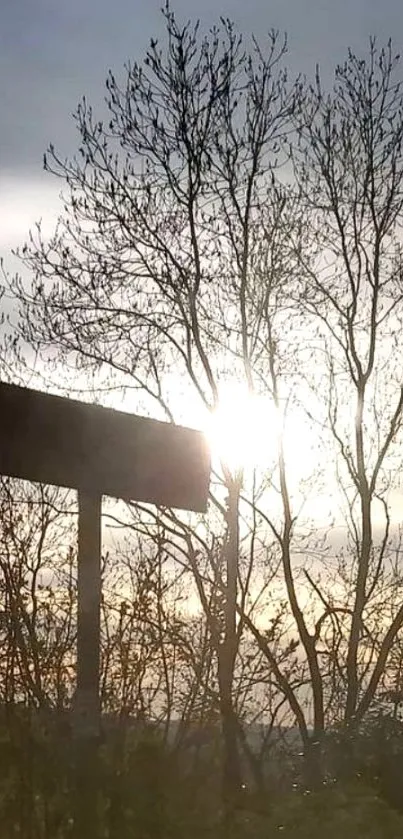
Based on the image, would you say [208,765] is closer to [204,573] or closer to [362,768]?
[362,768]

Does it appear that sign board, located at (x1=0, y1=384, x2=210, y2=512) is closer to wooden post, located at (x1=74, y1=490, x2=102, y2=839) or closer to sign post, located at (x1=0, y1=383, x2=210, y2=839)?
sign post, located at (x1=0, y1=383, x2=210, y2=839)

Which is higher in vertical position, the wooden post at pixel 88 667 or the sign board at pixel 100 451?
the sign board at pixel 100 451

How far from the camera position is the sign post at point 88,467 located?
3.72 metres

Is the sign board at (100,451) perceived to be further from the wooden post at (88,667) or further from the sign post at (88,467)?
the wooden post at (88,667)

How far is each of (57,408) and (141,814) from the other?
1454 mm

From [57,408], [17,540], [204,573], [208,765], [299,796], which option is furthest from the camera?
[204,573]

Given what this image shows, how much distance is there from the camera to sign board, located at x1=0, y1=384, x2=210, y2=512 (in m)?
3.70

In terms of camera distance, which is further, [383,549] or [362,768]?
[383,549]

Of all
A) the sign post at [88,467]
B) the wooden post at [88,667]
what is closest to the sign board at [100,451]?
the sign post at [88,467]

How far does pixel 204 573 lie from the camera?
47.0 feet

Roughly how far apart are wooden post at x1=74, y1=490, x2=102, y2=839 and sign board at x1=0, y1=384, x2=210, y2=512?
0.35ft

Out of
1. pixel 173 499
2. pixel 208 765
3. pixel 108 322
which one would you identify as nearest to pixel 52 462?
pixel 173 499

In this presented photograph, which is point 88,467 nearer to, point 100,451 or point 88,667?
point 100,451

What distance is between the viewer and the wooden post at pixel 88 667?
149 inches
